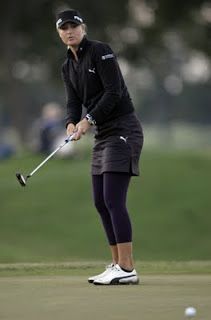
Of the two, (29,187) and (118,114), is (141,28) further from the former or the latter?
(118,114)

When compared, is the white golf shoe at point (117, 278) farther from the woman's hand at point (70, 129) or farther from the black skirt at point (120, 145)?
the woman's hand at point (70, 129)

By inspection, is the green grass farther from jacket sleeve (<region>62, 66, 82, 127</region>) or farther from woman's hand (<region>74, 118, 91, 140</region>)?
woman's hand (<region>74, 118, 91, 140</region>)

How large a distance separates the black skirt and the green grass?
31.7 ft

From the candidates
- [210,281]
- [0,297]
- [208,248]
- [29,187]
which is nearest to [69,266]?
[210,281]

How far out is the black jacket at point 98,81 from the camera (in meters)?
7.49

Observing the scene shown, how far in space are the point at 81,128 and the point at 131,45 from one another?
2593 cm

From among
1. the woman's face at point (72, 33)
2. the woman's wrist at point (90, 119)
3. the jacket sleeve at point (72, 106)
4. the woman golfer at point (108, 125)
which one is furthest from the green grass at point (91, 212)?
the woman's face at point (72, 33)

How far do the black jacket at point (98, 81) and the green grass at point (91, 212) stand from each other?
31.8ft

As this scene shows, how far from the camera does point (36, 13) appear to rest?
31984 millimetres

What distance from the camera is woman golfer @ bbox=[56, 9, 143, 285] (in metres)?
7.52

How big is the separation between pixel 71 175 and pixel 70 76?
637 inches

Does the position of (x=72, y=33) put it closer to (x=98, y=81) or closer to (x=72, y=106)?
(x=98, y=81)

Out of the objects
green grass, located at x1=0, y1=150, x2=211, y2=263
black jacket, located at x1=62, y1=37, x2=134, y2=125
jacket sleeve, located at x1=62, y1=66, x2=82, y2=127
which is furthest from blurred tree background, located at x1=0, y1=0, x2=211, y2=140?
black jacket, located at x1=62, y1=37, x2=134, y2=125

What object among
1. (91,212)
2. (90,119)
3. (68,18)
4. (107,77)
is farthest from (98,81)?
(91,212)
